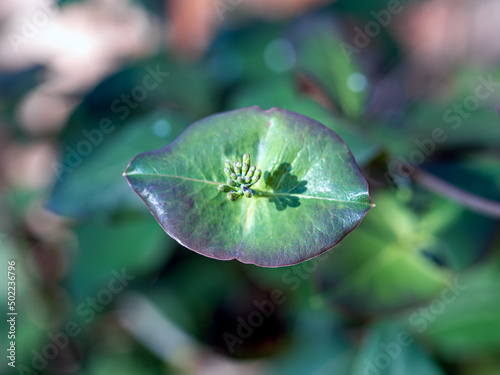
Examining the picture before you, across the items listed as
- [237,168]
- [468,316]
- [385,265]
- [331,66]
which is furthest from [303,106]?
[468,316]

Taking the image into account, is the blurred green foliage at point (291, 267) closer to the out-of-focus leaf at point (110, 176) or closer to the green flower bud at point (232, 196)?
the out-of-focus leaf at point (110, 176)

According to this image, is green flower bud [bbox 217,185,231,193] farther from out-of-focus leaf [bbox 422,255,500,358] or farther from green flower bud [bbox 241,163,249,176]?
out-of-focus leaf [bbox 422,255,500,358]

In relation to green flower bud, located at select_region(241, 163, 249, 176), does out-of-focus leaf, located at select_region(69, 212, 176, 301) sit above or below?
below

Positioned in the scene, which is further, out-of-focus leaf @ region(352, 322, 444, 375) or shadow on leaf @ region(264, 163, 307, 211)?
out-of-focus leaf @ region(352, 322, 444, 375)

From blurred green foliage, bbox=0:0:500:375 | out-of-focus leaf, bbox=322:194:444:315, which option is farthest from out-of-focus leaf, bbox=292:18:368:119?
out-of-focus leaf, bbox=322:194:444:315

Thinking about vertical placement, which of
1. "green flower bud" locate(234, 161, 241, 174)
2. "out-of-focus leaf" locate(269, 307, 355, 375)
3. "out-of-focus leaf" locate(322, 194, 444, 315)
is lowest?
"out-of-focus leaf" locate(269, 307, 355, 375)

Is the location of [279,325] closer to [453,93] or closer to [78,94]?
[453,93]
